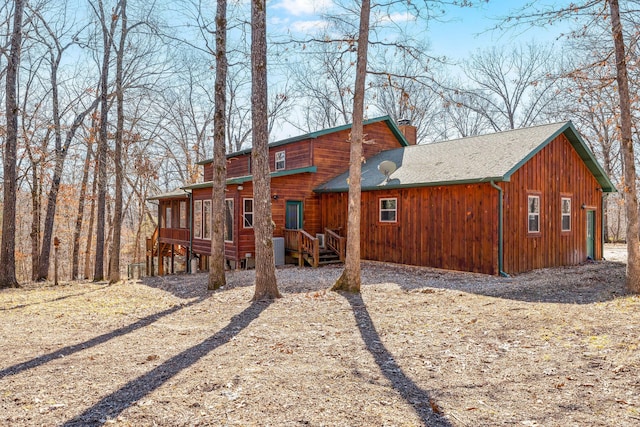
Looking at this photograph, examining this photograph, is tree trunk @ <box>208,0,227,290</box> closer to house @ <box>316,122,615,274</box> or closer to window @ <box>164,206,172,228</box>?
house @ <box>316,122,615,274</box>

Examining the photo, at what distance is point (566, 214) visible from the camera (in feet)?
46.2

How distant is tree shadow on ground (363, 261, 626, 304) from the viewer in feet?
28.3

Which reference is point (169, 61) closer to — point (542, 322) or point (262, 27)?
point (262, 27)

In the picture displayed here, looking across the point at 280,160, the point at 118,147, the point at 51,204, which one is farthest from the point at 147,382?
the point at 51,204

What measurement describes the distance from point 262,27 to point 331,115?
23282 mm

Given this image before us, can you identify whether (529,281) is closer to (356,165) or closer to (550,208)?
(550,208)

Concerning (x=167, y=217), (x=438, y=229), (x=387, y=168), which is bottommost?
(x=438, y=229)

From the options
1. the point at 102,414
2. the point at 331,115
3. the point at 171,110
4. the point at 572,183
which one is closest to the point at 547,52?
the point at 331,115

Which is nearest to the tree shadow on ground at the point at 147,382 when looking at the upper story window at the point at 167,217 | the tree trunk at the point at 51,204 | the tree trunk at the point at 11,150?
the tree trunk at the point at 11,150

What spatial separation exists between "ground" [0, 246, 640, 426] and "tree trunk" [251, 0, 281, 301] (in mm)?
1034

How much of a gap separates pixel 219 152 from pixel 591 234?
1374cm

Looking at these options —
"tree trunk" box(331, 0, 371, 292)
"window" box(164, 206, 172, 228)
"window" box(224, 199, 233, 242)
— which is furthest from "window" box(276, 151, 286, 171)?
"tree trunk" box(331, 0, 371, 292)

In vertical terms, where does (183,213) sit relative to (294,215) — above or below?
above

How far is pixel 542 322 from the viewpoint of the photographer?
623 cm
